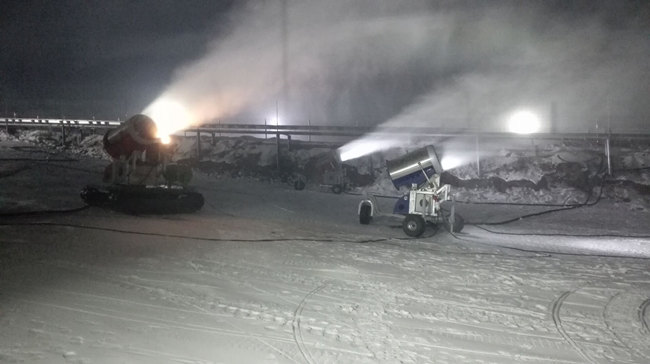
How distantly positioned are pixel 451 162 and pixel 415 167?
7.22m

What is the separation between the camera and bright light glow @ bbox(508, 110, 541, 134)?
25000 mm

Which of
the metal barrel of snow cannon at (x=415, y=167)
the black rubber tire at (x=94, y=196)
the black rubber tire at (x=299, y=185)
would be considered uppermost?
the metal barrel of snow cannon at (x=415, y=167)

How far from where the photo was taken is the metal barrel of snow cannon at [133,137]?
13.7m

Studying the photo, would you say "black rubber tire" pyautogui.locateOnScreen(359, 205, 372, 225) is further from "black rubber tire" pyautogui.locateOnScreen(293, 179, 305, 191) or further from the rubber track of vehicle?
the rubber track of vehicle

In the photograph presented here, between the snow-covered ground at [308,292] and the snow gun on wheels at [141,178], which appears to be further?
the snow gun on wheels at [141,178]

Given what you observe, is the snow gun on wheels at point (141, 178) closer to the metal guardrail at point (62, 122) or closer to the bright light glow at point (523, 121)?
the metal guardrail at point (62, 122)

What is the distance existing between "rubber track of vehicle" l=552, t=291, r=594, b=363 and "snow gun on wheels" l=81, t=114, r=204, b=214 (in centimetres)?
1058

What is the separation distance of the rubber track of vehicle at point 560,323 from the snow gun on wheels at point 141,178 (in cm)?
1058

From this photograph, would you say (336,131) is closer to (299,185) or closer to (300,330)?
(299,185)

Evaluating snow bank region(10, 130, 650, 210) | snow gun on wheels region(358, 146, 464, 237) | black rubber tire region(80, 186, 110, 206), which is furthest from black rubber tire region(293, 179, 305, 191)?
black rubber tire region(80, 186, 110, 206)

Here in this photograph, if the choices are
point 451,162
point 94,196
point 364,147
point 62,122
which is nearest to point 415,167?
point 451,162

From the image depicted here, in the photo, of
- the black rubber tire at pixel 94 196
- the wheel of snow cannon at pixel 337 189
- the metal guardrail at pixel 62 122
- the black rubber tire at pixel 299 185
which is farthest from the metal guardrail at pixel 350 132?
the black rubber tire at pixel 94 196

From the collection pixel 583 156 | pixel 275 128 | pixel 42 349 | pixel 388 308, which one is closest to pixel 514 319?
pixel 388 308

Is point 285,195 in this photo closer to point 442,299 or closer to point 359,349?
point 442,299
